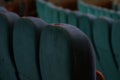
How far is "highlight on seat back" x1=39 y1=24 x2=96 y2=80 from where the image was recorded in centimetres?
47

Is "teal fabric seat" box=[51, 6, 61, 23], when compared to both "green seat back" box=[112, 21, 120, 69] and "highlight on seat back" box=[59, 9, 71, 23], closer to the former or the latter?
"highlight on seat back" box=[59, 9, 71, 23]

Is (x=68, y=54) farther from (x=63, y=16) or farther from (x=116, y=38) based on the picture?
(x=63, y=16)

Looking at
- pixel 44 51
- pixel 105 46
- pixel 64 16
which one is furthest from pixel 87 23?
pixel 44 51

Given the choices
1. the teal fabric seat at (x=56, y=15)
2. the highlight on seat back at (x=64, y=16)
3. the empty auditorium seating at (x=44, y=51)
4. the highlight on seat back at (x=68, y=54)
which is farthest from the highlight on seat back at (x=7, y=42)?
the teal fabric seat at (x=56, y=15)

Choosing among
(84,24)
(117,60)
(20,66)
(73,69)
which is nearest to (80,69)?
(73,69)

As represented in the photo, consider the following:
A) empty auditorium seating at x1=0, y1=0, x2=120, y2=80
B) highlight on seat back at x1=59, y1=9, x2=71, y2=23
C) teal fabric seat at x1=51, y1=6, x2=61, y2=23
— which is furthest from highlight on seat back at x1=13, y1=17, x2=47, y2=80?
teal fabric seat at x1=51, y1=6, x2=61, y2=23

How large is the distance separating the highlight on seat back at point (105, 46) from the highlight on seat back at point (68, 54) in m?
0.35

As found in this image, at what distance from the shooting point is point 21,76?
1.94 ft

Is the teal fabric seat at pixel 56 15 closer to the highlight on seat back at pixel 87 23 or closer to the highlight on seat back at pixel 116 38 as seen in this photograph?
the highlight on seat back at pixel 87 23

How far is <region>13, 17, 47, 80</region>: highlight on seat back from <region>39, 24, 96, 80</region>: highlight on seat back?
0.04m

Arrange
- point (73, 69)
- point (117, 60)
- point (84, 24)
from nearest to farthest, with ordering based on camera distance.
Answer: point (73, 69) → point (117, 60) → point (84, 24)

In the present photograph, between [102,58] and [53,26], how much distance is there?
44 cm

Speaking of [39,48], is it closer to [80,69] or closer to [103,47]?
[80,69]

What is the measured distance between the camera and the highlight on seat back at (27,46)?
0.53 meters
